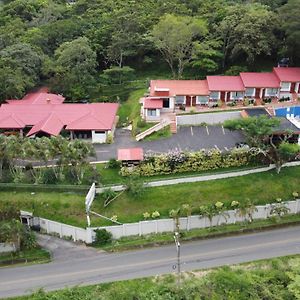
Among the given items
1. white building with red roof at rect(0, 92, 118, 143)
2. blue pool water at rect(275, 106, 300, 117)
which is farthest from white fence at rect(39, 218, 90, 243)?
blue pool water at rect(275, 106, 300, 117)

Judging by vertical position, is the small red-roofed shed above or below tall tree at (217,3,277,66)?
below

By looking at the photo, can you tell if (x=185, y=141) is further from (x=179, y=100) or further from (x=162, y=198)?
(x=162, y=198)

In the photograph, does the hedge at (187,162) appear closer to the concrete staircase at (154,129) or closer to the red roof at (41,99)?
the concrete staircase at (154,129)

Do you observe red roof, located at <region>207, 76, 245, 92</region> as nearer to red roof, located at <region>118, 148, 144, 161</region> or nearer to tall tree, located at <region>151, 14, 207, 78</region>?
tall tree, located at <region>151, 14, 207, 78</region>

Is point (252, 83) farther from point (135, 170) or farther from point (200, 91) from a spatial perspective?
point (135, 170)

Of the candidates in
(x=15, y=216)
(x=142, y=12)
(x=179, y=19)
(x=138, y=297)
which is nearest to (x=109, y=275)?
(x=138, y=297)

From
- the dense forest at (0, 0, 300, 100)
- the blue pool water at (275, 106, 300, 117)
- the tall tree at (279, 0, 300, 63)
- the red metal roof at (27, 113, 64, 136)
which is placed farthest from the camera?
the dense forest at (0, 0, 300, 100)
